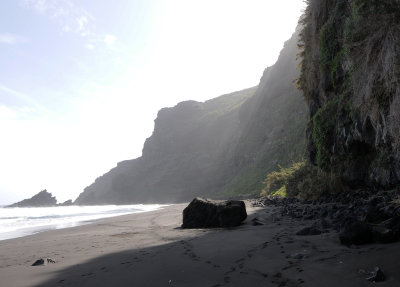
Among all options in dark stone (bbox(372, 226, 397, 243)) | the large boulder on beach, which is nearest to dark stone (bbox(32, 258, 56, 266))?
the large boulder on beach

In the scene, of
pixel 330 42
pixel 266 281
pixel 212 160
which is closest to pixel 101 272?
pixel 266 281

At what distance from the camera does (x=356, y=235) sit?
404 centimetres

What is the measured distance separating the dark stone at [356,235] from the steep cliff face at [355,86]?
253cm

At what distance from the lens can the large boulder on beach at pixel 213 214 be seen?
9.02 metres

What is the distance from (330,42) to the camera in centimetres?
1219

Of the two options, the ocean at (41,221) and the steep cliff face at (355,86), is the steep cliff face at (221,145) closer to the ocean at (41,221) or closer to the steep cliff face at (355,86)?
the ocean at (41,221)

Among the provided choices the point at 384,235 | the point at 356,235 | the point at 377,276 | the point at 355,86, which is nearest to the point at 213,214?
the point at 355,86

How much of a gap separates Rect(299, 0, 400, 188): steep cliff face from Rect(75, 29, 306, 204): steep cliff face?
908 inches

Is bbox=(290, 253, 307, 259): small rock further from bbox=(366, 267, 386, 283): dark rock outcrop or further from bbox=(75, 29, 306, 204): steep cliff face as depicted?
bbox=(75, 29, 306, 204): steep cliff face

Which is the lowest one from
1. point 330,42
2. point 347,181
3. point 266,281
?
point 266,281

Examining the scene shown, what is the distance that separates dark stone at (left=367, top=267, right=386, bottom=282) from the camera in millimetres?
2775

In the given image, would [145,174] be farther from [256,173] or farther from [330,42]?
[330,42]

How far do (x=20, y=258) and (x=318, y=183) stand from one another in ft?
39.4

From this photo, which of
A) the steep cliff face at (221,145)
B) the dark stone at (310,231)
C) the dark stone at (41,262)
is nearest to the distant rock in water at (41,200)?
the steep cliff face at (221,145)
